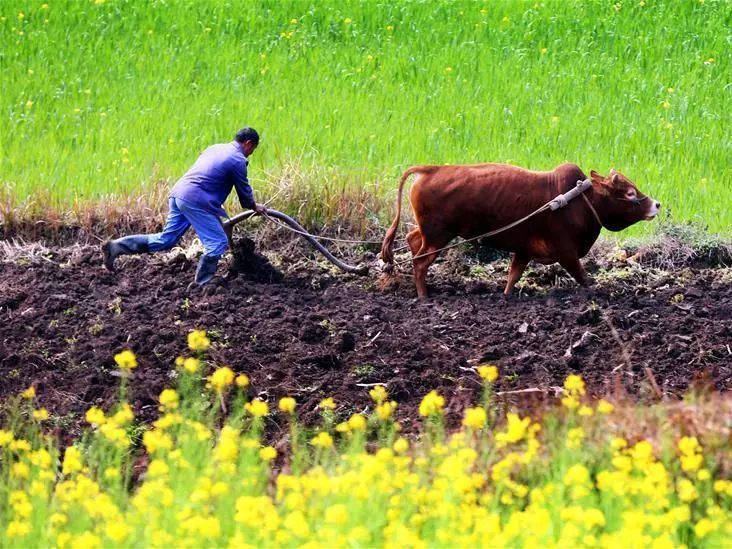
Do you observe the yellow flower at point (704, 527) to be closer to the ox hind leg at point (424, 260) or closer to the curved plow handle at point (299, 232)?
the ox hind leg at point (424, 260)

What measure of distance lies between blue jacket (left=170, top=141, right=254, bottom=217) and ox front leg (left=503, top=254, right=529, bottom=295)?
1852 mm

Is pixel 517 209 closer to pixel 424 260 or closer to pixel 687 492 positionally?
pixel 424 260

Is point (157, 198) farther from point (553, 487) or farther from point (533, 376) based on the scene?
point (553, 487)

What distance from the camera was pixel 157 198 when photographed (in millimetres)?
11477

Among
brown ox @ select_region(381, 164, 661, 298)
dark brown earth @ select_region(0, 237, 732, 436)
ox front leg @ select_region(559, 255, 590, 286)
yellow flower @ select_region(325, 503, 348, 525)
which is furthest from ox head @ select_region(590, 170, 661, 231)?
yellow flower @ select_region(325, 503, 348, 525)

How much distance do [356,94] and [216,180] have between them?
173 inches

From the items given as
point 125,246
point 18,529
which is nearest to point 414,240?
point 125,246

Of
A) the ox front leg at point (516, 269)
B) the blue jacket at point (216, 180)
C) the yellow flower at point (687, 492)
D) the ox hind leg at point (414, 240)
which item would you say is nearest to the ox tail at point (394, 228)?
the ox hind leg at point (414, 240)

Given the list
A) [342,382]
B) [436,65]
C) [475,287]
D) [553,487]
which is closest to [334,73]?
[436,65]

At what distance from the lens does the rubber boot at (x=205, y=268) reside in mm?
9766

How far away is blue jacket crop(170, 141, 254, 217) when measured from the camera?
31.7 feet

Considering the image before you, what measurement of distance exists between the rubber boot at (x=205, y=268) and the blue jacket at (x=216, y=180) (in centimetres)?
31

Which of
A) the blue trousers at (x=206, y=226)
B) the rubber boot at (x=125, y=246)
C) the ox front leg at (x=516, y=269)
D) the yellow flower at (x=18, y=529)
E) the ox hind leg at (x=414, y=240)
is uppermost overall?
the yellow flower at (x=18, y=529)

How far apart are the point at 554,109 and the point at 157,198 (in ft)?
13.6
